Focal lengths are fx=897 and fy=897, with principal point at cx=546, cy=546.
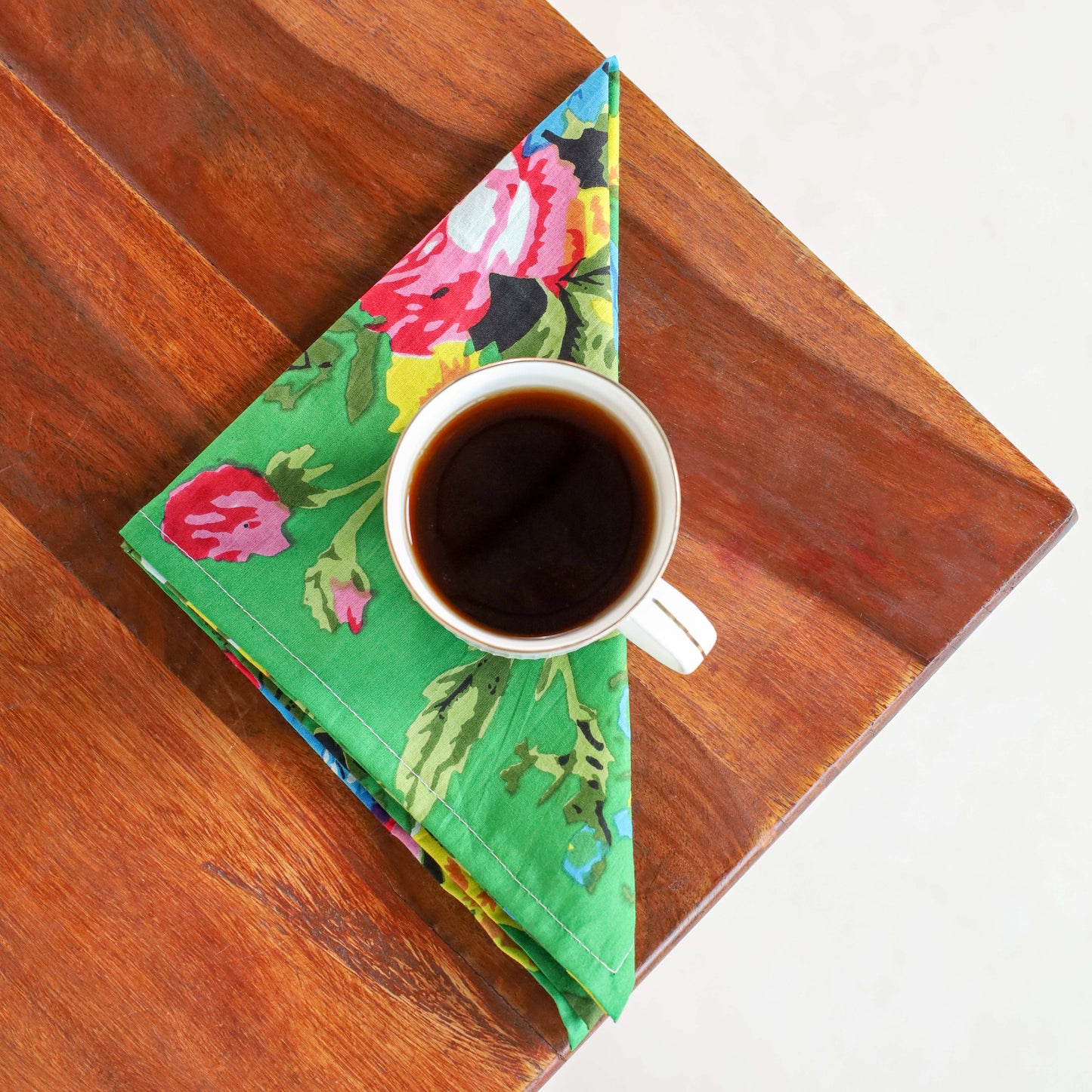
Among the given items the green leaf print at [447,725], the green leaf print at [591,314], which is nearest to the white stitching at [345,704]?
the green leaf print at [447,725]

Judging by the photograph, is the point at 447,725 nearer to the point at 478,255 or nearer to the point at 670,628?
the point at 670,628

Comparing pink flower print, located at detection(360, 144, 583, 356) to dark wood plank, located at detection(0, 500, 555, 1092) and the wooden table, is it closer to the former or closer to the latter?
the wooden table

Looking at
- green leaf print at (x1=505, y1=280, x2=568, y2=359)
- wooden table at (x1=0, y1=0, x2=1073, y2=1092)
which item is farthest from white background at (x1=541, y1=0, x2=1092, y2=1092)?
green leaf print at (x1=505, y1=280, x2=568, y2=359)

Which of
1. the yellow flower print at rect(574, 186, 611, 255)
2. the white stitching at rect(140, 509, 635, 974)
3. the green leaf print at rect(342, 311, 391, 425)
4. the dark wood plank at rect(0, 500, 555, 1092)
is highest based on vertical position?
the yellow flower print at rect(574, 186, 611, 255)

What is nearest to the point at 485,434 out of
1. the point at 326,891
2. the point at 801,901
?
the point at 326,891

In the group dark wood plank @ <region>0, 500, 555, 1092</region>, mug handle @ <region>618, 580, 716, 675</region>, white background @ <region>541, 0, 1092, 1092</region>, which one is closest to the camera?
mug handle @ <region>618, 580, 716, 675</region>

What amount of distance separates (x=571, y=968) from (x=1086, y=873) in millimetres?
907

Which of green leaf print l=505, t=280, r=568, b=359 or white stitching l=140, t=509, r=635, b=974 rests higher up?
green leaf print l=505, t=280, r=568, b=359

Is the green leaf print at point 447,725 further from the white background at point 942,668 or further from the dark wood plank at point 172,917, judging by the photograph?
the white background at point 942,668

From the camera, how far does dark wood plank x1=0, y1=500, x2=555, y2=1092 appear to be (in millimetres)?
503

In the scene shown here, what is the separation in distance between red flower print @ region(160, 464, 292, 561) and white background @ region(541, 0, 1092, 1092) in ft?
2.66

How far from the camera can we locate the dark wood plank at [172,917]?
50 centimetres

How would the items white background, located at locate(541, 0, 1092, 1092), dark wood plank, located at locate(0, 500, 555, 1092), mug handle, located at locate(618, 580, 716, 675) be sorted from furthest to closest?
white background, located at locate(541, 0, 1092, 1092) → dark wood plank, located at locate(0, 500, 555, 1092) → mug handle, located at locate(618, 580, 716, 675)

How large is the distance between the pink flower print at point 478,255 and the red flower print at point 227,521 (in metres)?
0.11
